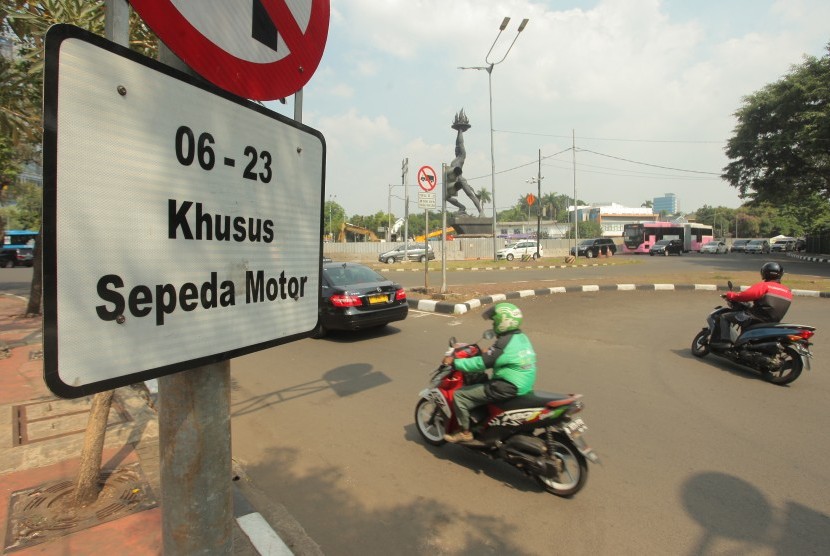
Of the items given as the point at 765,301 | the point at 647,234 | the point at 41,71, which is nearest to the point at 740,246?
the point at 647,234

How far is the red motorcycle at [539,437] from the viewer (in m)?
3.23

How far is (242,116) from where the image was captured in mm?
1196

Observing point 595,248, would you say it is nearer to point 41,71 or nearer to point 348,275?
point 348,275

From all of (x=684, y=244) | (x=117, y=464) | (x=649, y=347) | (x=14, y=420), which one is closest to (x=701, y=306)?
(x=649, y=347)

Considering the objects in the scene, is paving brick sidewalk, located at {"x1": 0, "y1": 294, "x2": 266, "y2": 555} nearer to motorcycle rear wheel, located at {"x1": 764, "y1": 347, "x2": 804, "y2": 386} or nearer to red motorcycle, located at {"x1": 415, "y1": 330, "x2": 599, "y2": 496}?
red motorcycle, located at {"x1": 415, "y1": 330, "x2": 599, "y2": 496}

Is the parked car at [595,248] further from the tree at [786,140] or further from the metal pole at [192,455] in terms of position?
the metal pole at [192,455]

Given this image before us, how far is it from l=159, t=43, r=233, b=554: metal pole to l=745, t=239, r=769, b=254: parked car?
55612 mm

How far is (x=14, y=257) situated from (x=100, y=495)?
39.9 m

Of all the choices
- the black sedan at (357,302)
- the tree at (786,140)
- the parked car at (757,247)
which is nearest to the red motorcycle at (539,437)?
the black sedan at (357,302)

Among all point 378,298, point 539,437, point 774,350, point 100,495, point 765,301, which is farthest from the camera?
point 378,298

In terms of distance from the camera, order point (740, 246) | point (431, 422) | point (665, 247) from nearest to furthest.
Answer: point (431, 422), point (665, 247), point (740, 246)

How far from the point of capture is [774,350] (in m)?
5.48

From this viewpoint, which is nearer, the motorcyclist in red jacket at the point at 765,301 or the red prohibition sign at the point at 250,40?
the red prohibition sign at the point at 250,40

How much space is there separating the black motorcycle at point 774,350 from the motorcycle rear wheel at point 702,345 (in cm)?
41
